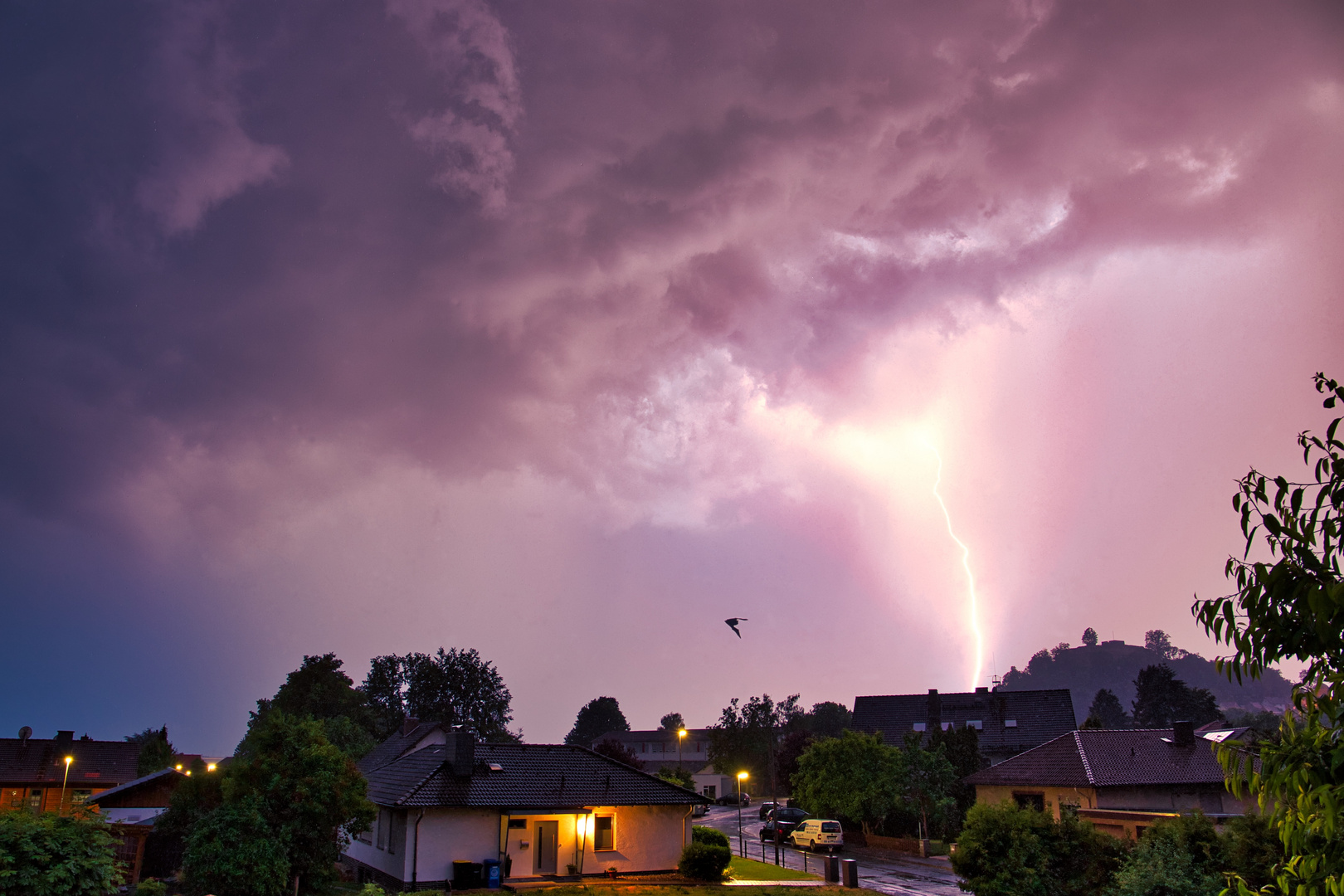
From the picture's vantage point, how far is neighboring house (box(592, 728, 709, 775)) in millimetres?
134500

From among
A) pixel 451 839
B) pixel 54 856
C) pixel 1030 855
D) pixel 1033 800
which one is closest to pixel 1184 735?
pixel 1033 800

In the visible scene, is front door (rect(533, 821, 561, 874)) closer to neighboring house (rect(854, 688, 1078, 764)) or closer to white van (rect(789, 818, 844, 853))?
white van (rect(789, 818, 844, 853))

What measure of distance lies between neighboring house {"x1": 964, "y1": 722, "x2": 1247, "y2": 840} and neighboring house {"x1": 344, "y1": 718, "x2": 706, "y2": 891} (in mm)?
15693

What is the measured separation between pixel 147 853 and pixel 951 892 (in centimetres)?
3320

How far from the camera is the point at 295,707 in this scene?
9700 cm

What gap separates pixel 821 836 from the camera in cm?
4694

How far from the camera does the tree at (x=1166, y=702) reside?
125188 mm

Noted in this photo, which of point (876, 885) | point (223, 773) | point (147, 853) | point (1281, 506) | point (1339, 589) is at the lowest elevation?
point (876, 885)

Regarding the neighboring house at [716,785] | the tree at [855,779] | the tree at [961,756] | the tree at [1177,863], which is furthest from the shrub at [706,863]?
the neighboring house at [716,785]

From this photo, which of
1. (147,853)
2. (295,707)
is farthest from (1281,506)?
(295,707)

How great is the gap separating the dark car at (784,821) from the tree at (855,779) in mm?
1875

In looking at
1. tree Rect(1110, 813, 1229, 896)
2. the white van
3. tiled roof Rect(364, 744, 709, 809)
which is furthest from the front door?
tree Rect(1110, 813, 1229, 896)

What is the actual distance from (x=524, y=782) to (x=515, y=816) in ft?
6.47

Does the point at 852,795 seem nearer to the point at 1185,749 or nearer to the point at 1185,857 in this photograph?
the point at 1185,749
